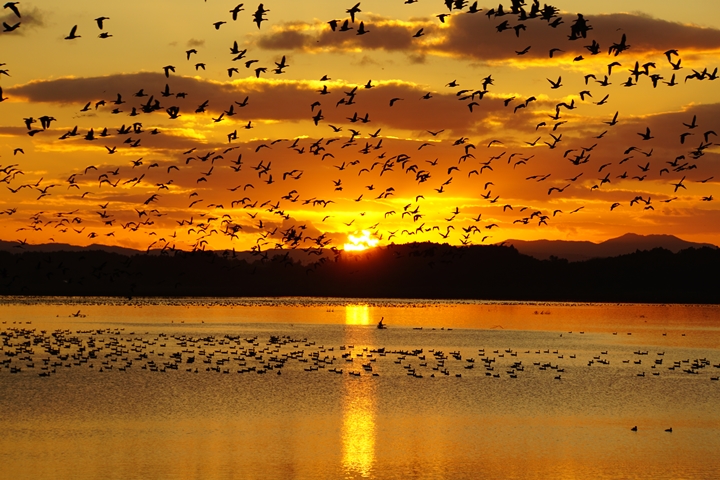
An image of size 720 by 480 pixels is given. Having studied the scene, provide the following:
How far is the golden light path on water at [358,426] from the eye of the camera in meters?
42.2

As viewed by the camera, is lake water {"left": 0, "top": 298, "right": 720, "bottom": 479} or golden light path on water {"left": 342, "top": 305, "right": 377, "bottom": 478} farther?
golden light path on water {"left": 342, "top": 305, "right": 377, "bottom": 478}

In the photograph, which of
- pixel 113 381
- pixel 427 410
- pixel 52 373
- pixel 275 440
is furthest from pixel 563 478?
pixel 52 373

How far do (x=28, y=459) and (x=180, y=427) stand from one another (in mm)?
10588

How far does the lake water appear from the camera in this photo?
4181cm

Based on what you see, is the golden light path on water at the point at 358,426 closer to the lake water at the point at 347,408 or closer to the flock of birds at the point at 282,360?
the lake water at the point at 347,408

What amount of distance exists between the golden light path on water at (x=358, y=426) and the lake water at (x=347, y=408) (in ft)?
0.47

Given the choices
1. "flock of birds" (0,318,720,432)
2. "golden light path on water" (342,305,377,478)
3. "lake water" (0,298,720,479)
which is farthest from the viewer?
"flock of birds" (0,318,720,432)

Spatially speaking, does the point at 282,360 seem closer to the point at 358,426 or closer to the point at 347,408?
the point at 347,408

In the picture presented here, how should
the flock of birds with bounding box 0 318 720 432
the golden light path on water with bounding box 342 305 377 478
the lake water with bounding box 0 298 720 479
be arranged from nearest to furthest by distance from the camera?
the lake water with bounding box 0 298 720 479 < the golden light path on water with bounding box 342 305 377 478 < the flock of birds with bounding box 0 318 720 432

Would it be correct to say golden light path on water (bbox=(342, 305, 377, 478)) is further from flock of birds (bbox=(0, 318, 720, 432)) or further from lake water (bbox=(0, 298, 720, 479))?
flock of birds (bbox=(0, 318, 720, 432))

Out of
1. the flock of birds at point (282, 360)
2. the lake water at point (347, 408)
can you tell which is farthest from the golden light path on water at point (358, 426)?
the flock of birds at point (282, 360)

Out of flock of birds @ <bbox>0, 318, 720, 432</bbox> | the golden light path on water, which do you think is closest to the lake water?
the golden light path on water

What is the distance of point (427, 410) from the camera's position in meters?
58.6

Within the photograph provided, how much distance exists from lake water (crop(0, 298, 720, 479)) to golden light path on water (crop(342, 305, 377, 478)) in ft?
0.47
